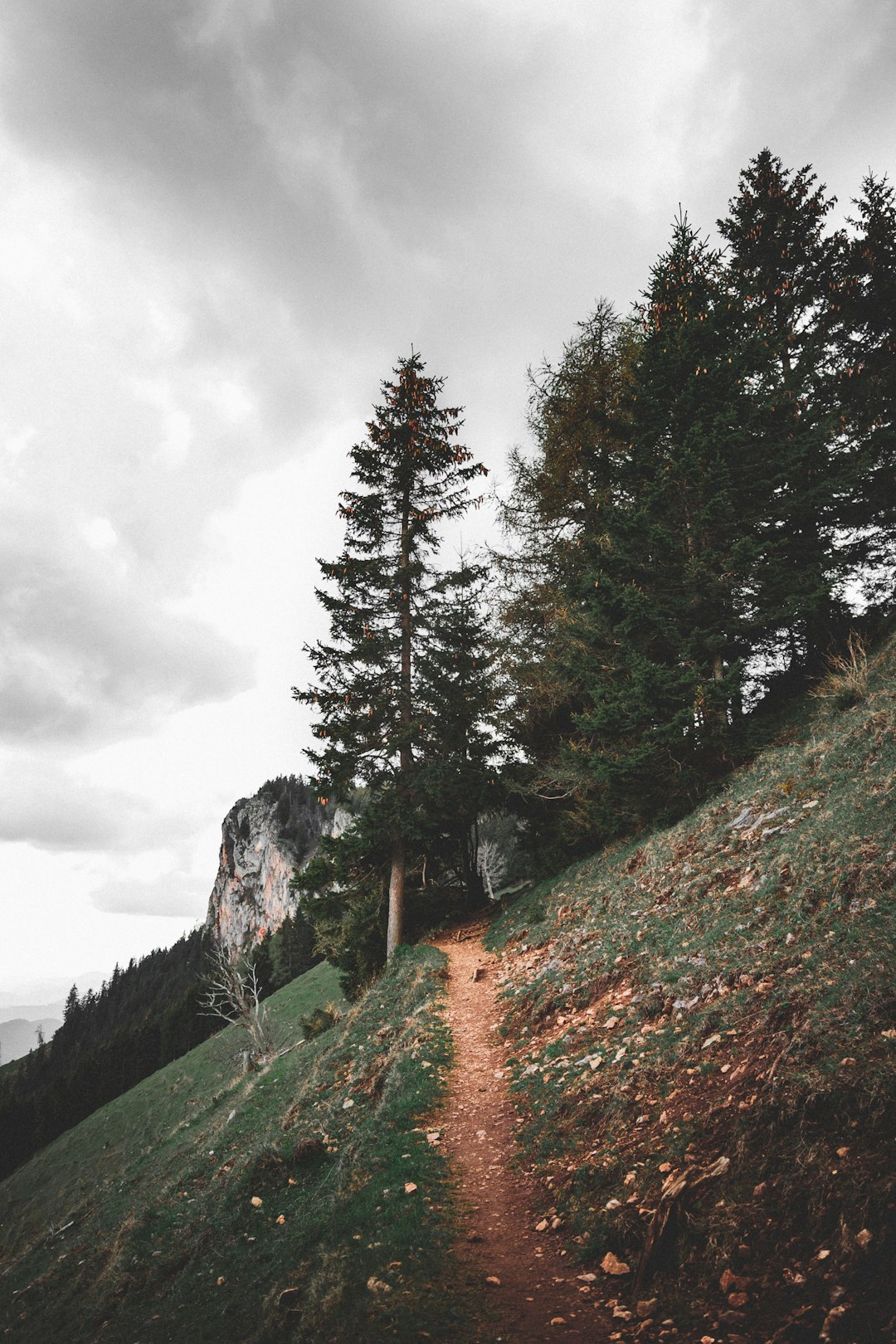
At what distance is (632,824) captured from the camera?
15.6 metres

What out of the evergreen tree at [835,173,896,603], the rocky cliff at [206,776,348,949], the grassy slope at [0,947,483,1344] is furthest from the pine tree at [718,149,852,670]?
the rocky cliff at [206,776,348,949]

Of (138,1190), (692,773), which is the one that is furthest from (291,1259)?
(138,1190)

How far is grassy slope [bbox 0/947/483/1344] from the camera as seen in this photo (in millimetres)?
4816

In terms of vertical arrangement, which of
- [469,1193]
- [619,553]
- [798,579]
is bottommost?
[469,1193]

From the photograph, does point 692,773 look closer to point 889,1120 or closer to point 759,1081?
point 759,1081

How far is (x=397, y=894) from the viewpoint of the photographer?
18.5 meters

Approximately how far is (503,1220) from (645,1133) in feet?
5.51

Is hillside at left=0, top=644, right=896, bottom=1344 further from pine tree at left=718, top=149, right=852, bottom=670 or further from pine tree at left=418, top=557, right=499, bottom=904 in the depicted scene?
pine tree at left=418, top=557, right=499, bottom=904

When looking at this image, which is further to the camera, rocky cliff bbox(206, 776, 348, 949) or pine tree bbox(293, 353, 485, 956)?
rocky cliff bbox(206, 776, 348, 949)

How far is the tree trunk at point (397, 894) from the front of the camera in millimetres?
18219

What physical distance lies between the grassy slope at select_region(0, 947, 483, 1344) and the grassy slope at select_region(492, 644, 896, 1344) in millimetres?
1477

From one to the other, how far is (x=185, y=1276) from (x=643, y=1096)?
6546mm

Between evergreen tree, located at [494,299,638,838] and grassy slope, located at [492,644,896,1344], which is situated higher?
evergreen tree, located at [494,299,638,838]

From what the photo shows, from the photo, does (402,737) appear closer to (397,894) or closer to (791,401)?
(397,894)
